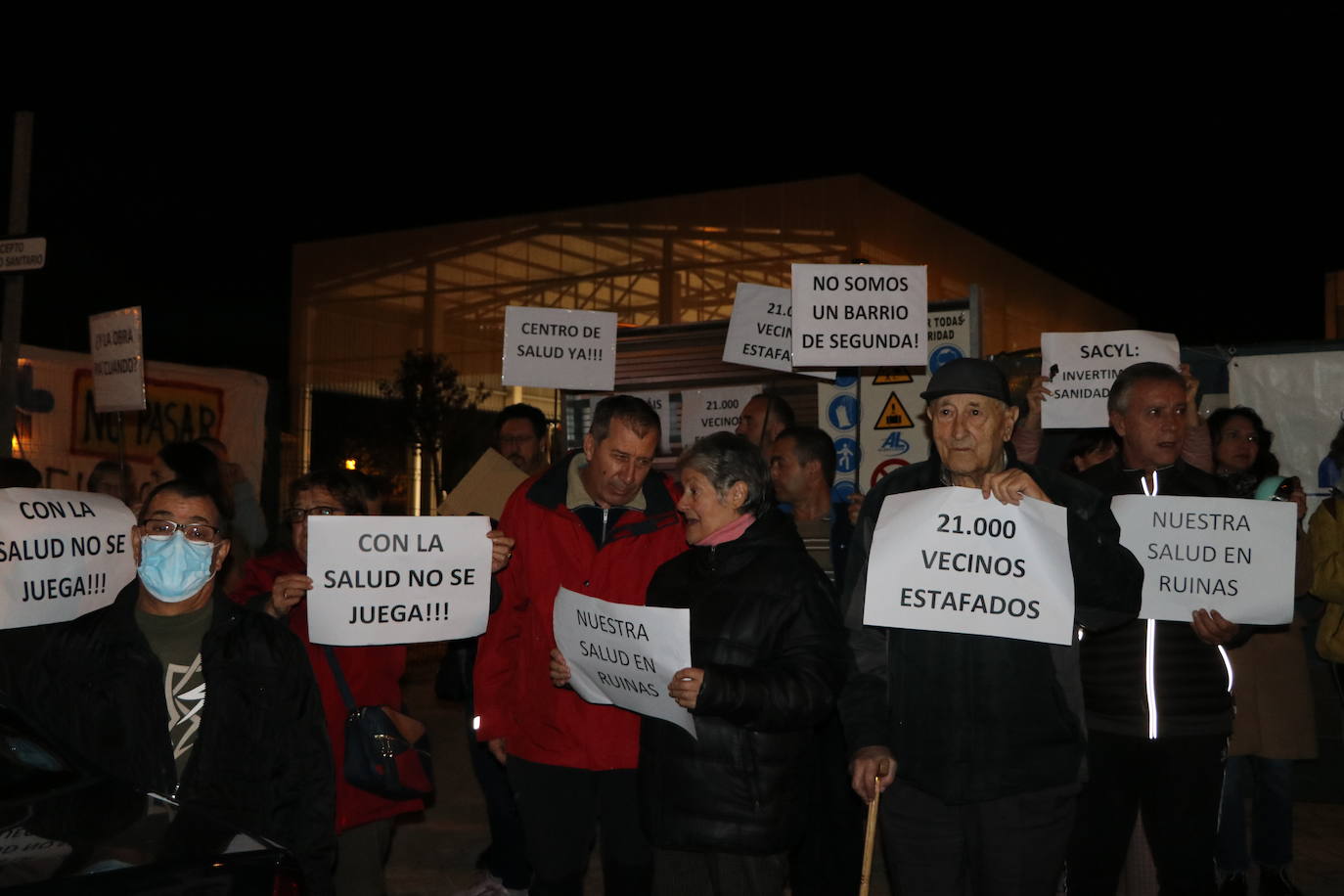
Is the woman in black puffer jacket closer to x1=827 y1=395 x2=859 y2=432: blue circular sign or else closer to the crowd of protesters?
the crowd of protesters

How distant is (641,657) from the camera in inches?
144

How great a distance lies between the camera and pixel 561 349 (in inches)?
309

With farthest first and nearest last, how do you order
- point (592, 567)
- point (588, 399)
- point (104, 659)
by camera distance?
point (588, 399) < point (592, 567) < point (104, 659)

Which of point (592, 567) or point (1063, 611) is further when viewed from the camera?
point (592, 567)

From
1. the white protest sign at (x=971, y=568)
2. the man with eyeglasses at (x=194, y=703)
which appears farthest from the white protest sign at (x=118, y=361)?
the white protest sign at (x=971, y=568)

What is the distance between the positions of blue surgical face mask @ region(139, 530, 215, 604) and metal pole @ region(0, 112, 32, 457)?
604 centimetres

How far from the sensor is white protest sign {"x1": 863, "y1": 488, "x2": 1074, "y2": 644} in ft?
11.2

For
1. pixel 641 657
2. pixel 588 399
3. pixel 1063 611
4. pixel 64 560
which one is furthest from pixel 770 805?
pixel 588 399

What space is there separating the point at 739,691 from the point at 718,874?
595 millimetres

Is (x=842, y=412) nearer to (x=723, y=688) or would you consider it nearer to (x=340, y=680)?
(x=340, y=680)

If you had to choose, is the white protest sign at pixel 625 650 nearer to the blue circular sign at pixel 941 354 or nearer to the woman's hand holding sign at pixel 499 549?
the woman's hand holding sign at pixel 499 549

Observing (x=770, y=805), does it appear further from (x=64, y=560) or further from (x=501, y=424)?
(x=501, y=424)

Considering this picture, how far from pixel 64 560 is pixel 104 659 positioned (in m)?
1.39

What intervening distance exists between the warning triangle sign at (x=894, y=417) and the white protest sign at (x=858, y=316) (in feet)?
4.43
